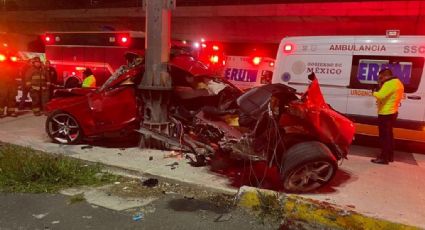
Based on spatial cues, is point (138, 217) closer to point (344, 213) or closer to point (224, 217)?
point (224, 217)

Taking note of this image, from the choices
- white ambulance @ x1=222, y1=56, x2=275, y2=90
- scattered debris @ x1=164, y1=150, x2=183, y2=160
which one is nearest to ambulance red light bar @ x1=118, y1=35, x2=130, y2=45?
white ambulance @ x1=222, y1=56, x2=275, y2=90

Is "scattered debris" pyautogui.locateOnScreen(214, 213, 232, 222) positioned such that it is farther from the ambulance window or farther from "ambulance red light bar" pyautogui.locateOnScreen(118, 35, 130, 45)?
"ambulance red light bar" pyautogui.locateOnScreen(118, 35, 130, 45)

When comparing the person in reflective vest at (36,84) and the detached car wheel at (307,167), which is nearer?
the detached car wheel at (307,167)

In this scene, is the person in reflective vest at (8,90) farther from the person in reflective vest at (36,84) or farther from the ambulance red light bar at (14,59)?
the ambulance red light bar at (14,59)

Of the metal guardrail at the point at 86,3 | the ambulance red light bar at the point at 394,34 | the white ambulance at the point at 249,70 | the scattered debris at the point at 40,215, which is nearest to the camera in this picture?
the scattered debris at the point at 40,215

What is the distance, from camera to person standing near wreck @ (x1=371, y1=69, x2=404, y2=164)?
23.2 feet

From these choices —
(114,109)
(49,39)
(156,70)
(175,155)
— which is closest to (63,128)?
(114,109)


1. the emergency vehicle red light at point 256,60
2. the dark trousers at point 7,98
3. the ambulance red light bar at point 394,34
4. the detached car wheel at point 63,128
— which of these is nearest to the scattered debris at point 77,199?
the detached car wheel at point 63,128

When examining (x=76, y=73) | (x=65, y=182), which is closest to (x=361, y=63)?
(x=65, y=182)

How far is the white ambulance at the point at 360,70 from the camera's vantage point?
787 centimetres

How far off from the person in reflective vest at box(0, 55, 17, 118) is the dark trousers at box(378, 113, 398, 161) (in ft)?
27.8

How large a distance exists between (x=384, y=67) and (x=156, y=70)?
13.6ft

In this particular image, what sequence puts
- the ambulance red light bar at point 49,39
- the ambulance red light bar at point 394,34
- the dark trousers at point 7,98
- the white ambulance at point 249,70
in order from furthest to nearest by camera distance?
the ambulance red light bar at point 49,39 → the white ambulance at point 249,70 → the dark trousers at point 7,98 → the ambulance red light bar at point 394,34

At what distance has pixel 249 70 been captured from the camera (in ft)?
45.1
